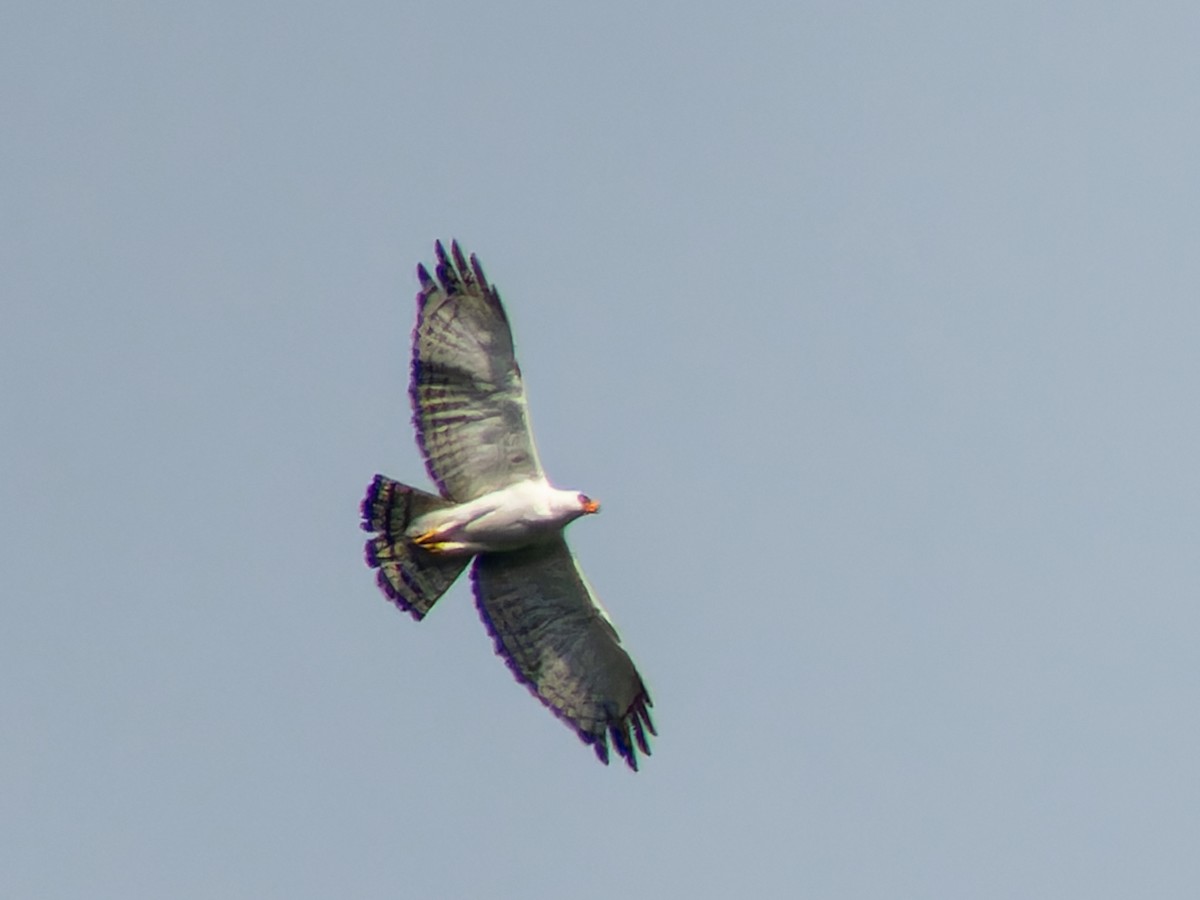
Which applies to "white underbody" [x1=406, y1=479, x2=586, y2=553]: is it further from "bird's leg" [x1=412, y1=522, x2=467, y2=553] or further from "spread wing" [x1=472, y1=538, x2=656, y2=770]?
"spread wing" [x1=472, y1=538, x2=656, y2=770]

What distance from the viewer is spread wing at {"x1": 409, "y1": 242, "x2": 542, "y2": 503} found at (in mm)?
Answer: 22547

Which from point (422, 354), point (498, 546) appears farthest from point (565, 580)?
point (422, 354)

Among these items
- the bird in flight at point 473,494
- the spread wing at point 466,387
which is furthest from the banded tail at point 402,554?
the spread wing at point 466,387

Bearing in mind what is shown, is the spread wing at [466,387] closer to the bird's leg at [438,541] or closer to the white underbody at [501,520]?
the white underbody at [501,520]

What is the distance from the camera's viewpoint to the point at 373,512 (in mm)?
22906

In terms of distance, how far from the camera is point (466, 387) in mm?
22578

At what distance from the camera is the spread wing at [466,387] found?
22547mm

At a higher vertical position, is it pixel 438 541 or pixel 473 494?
pixel 473 494

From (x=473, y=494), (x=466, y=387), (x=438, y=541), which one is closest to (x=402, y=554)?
(x=438, y=541)

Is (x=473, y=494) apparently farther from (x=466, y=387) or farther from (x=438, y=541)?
(x=466, y=387)

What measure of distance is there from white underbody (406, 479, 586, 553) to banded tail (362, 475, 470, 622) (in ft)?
0.44

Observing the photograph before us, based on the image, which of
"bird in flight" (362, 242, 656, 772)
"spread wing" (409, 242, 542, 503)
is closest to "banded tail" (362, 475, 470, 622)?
"bird in flight" (362, 242, 656, 772)

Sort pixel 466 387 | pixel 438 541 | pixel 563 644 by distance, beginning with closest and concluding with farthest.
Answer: pixel 466 387 < pixel 438 541 < pixel 563 644

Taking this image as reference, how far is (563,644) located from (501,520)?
1.91 metres
